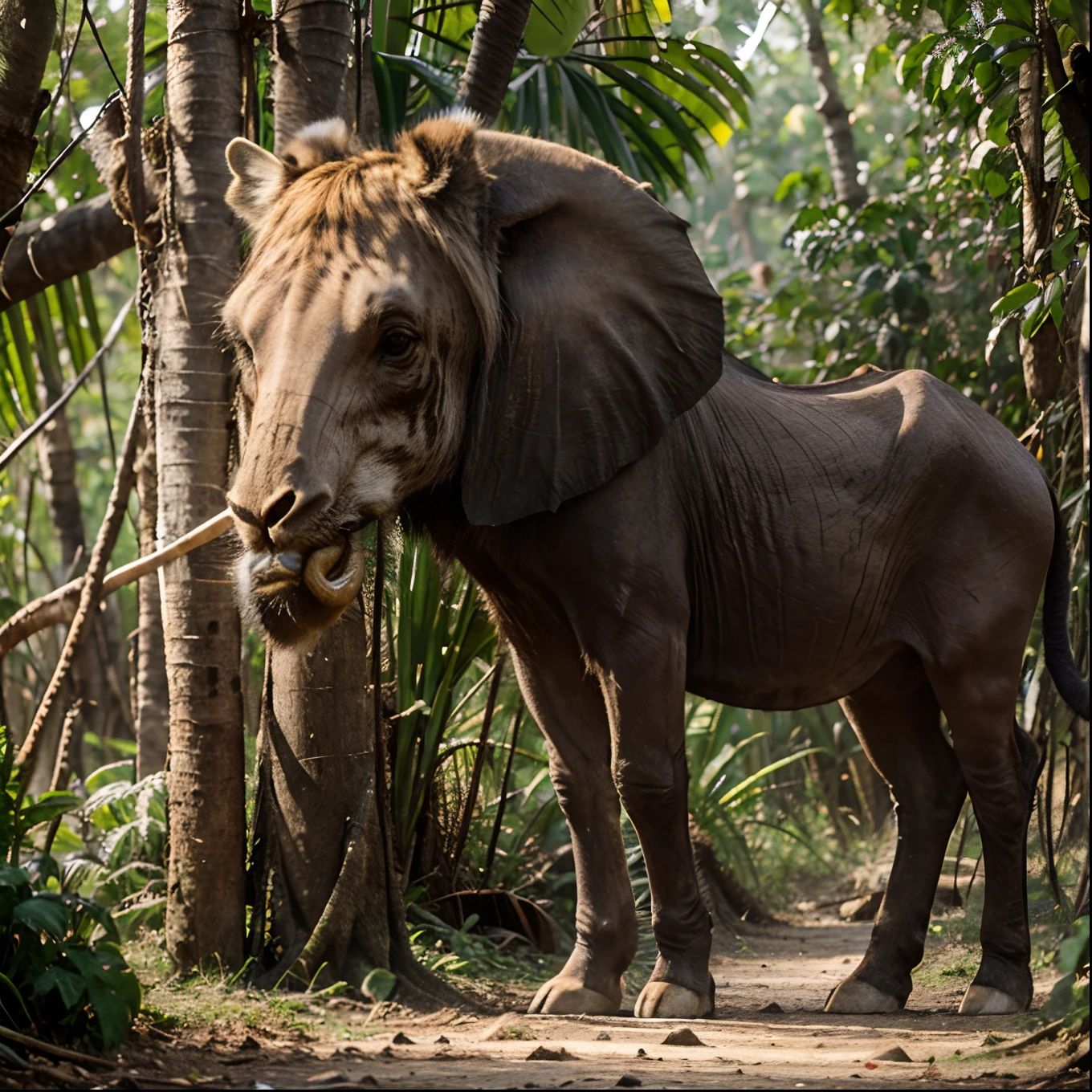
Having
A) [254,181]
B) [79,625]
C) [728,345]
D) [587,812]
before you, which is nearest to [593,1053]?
[587,812]

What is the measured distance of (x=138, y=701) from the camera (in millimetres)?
6695

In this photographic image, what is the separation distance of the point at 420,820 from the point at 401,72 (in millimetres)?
3254

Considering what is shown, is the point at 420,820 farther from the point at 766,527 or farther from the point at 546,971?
the point at 766,527

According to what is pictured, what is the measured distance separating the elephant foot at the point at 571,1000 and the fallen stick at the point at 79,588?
1655 millimetres

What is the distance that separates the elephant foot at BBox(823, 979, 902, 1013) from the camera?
4.20 metres

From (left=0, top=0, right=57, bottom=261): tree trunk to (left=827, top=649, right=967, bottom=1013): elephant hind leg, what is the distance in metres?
3.16

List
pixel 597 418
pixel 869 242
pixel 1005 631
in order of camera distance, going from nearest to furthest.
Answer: pixel 597 418, pixel 1005 631, pixel 869 242

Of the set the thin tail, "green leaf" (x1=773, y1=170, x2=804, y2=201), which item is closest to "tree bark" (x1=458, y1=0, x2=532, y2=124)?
the thin tail

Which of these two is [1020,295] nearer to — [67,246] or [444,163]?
[444,163]

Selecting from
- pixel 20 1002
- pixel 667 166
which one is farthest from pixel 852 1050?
pixel 667 166

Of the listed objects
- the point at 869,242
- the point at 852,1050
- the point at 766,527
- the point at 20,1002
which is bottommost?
the point at 852,1050

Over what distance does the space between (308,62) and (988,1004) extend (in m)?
3.54

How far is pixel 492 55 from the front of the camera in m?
4.79

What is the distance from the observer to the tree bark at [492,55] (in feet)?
15.6
